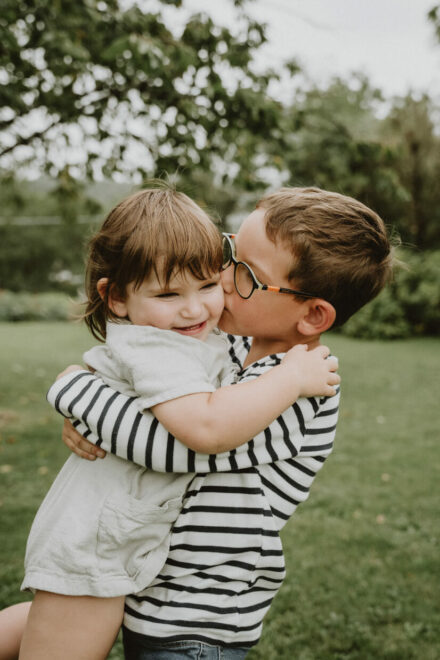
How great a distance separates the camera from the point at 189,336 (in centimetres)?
171

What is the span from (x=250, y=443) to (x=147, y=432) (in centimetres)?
26

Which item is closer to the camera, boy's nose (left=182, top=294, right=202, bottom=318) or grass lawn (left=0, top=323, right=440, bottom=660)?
boy's nose (left=182, top=294, right=202, bottom=318)

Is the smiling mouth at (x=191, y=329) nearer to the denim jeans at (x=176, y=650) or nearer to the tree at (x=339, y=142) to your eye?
the denim jeans at (x=176, y=650)

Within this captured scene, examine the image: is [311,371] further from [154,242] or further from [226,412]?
[154,242]

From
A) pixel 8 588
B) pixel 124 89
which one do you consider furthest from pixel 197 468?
pixel 124 89

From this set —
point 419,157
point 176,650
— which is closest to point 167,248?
point 176,650

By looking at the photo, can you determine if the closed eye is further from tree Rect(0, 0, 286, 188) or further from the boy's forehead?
tree Rect(0, 0, 286, 188)

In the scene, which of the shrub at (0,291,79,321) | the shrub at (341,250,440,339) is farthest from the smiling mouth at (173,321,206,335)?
the shrub at (0,291,79,321)

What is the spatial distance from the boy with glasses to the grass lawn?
7.07 ft

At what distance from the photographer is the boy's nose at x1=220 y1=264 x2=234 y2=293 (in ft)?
5.97

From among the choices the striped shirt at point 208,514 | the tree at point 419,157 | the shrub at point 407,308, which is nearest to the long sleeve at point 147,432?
the striped shirt at point 208,514

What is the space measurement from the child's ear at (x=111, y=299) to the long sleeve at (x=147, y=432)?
0.66 ft

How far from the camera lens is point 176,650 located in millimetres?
1537

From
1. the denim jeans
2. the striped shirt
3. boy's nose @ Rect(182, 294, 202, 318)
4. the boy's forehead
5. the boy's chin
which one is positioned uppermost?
the boy's forehead
